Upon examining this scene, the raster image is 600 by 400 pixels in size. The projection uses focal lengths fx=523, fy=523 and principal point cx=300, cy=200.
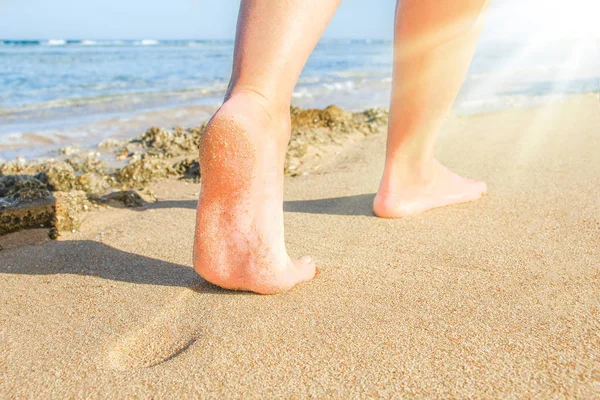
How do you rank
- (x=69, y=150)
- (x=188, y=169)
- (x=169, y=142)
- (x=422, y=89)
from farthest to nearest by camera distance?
1. (x=69, y=150)
2. (x=169, y=142)
3. (x=188, y=169)
4. (x=422, y=89)

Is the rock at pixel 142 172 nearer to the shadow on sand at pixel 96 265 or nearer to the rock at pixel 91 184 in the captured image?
the rock at pixel 91 184

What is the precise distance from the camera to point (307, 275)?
124cm

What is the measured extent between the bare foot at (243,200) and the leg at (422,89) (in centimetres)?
61

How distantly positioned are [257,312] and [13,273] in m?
0.72

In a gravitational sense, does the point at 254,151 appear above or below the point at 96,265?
above

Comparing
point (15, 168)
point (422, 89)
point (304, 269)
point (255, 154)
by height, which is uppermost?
point (422, 89)

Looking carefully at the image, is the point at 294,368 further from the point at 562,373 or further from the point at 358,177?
the point at 358,177

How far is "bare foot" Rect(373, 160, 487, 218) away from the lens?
170 cm

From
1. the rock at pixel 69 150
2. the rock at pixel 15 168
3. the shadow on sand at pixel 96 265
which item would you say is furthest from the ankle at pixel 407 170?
the rock at pixel 69 150

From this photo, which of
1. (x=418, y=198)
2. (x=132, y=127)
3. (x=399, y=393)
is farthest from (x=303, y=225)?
(x=132, y=127)

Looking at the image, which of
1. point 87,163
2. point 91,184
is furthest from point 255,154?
point 87,163

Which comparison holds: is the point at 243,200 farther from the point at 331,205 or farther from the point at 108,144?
the point at 108,144

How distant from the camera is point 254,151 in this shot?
3.63ft

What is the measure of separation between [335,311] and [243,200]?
0.31 meters
